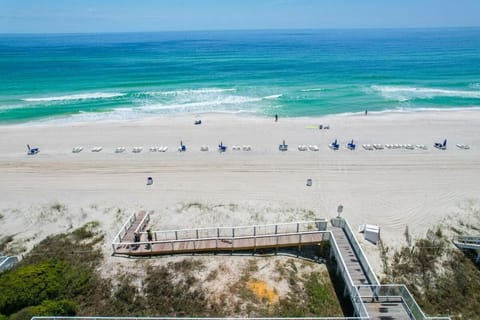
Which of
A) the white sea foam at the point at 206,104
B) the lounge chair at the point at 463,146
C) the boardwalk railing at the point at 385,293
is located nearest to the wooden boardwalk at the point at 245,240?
the boardwalk railing at the point at 385,293

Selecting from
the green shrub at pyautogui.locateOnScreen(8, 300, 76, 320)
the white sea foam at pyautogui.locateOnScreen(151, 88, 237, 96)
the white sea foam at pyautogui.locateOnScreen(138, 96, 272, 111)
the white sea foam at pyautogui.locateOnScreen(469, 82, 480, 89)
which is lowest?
the green shrub at pyautogui.locateOnScreen(8, 300, 76, 320)

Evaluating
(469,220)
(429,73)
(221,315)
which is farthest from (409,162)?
(429,73)

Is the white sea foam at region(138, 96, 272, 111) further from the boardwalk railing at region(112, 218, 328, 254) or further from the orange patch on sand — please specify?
the orange patch on sand

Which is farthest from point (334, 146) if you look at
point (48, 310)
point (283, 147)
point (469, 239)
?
point (48, 310)

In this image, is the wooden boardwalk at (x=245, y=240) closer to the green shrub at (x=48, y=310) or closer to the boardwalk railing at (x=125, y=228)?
the boardwalk railing at (x=125, y=228)

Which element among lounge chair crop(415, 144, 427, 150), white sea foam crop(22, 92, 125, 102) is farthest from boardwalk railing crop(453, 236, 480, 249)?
white sea foam crop(22, 92, 125, 102)

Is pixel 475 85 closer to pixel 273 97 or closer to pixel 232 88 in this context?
pixel 273 97
